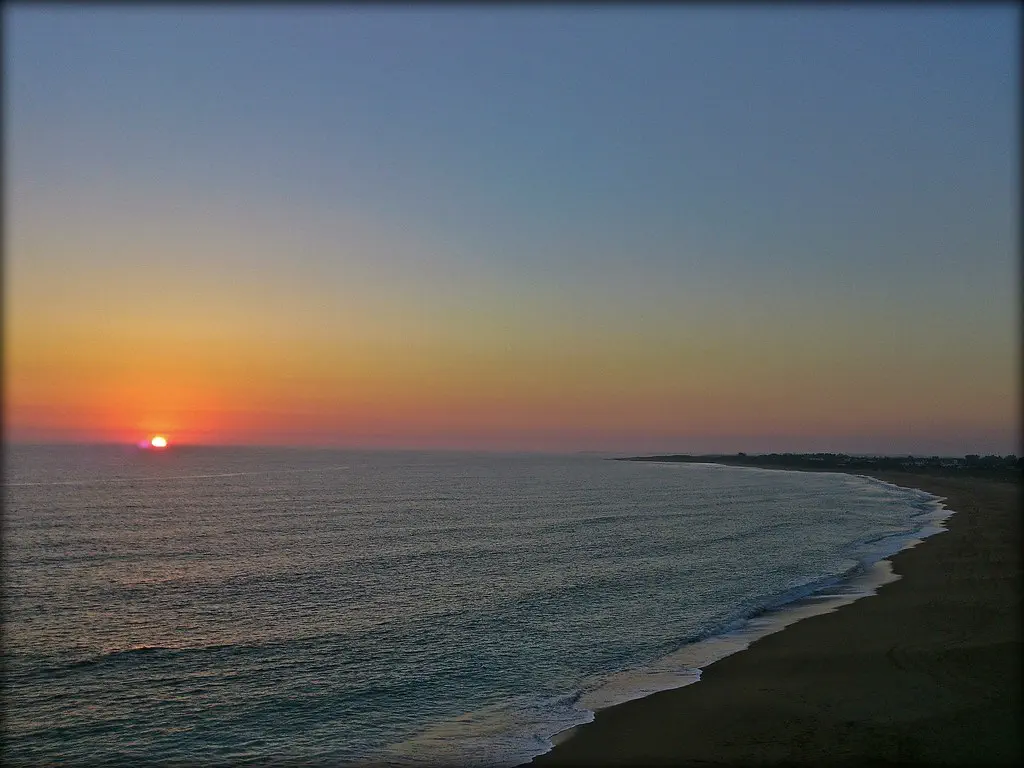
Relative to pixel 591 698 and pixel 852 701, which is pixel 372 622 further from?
pixel 852 701

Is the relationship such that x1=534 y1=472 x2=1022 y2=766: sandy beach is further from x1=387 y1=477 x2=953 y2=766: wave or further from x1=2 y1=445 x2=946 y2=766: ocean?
x1=2 y1=445 x2=946 y2=766: ocean

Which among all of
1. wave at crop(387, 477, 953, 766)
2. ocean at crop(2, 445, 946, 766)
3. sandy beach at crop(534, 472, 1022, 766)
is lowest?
ocean at crop(2, 445, 946, 766)

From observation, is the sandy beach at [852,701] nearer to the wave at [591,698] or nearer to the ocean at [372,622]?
the wave at [591,698]

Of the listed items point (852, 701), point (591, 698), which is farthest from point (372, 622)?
point (852, 701)

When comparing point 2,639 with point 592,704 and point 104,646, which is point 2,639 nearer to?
point 104,646

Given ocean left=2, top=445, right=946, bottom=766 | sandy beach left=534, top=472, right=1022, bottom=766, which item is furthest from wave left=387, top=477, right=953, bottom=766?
sandy beach left=534, top=472, right=1022, bottom=766

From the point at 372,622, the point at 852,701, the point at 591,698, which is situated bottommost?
the point at 372,622
